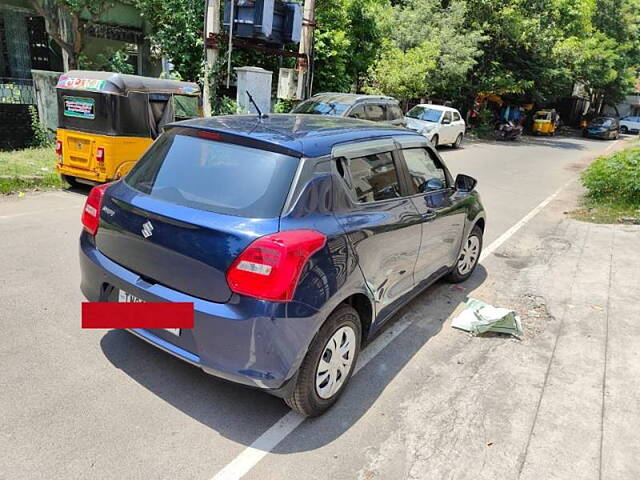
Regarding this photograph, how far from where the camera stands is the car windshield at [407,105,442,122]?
18.3 meters

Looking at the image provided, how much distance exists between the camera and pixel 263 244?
8.50ft

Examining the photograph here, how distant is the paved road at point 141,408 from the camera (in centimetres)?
262

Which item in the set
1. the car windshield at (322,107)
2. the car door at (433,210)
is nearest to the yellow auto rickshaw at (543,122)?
the car windshield at (322,107)

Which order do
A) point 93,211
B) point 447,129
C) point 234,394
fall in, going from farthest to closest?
point 447,129 < point 93,211 < point 234,394

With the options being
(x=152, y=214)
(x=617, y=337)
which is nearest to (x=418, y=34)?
(x=617, y=337)

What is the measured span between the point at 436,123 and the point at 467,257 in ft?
43.9

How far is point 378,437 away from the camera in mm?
2979

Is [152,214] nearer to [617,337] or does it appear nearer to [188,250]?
[188,250]

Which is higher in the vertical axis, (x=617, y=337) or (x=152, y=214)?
(x=152, y=214)

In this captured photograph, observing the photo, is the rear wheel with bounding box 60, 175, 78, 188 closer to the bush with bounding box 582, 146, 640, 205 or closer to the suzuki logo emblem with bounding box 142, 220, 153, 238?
the suzuki logo emblem with bounding box 142, 220, 153, 238

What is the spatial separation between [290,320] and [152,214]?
3.39ft

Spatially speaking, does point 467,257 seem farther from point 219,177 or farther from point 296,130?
point 219,177

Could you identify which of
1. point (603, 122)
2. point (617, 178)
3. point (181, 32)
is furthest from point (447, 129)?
point (603, 122)

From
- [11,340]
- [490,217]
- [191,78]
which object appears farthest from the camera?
[191,78]
